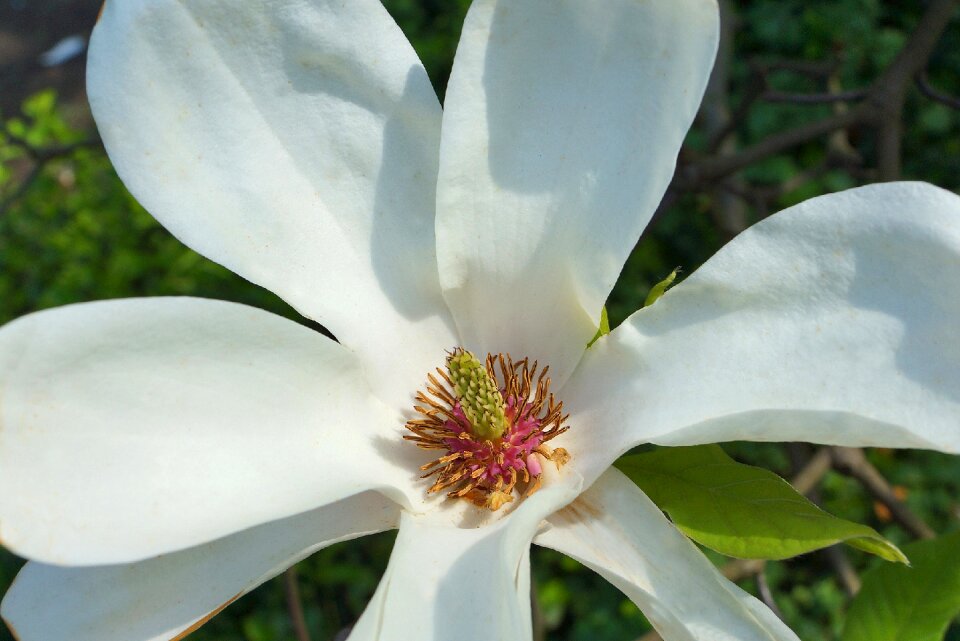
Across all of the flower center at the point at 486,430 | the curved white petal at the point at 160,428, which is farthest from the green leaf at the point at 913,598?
the curved white petal at the point at 160,428

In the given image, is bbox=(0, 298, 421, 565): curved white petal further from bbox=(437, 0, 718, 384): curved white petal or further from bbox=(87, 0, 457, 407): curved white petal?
bbox=(437, 0, 718, 384): curved white petal

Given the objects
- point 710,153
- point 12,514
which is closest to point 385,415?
point 12,514

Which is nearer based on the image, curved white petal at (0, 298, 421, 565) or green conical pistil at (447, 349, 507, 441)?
curved white petal at (0, 298, 421, 565)

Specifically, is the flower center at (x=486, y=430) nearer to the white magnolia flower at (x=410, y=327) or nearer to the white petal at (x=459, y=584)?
the white magnolia flower at (x=410, y=327)

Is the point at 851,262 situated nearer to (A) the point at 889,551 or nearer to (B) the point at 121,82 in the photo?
(A) the point at 889,551

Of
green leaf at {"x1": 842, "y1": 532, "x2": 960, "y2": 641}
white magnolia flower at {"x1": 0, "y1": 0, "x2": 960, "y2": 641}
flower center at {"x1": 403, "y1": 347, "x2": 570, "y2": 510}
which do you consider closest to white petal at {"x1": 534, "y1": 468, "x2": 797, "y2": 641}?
white magnolia flower at {"x1": 0, "y1": 0, "x2": 960, "y2": 641}

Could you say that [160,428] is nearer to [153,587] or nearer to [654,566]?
[153,587]
